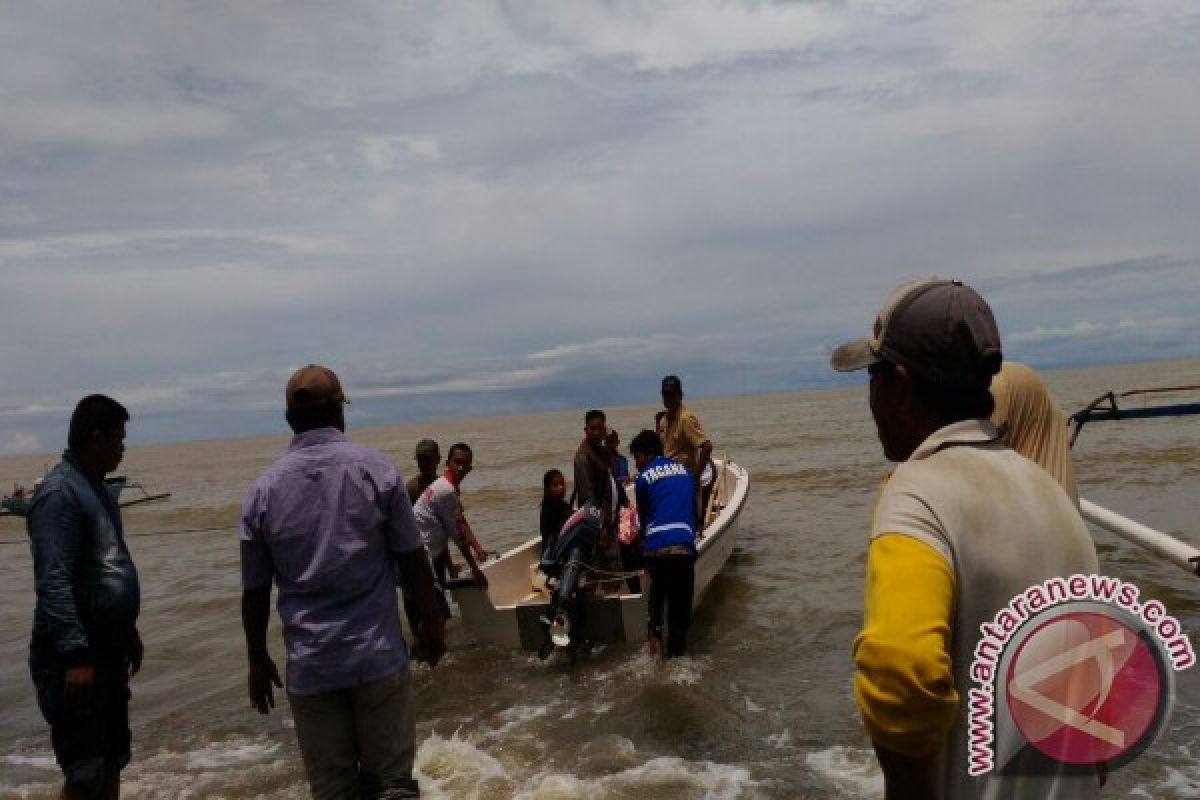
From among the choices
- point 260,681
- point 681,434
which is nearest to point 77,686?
point 260,681

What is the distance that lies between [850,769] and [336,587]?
12.7 feet

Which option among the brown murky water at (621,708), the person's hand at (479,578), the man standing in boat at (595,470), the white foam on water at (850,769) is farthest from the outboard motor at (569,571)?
the white foam on water at (850,769)

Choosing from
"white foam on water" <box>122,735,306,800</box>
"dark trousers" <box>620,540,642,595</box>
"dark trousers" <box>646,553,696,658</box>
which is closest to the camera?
"white foam on water" <box>122,735,306,800</box>

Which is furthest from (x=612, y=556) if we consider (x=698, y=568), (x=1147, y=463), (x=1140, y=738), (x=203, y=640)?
(x=1147, y=463)

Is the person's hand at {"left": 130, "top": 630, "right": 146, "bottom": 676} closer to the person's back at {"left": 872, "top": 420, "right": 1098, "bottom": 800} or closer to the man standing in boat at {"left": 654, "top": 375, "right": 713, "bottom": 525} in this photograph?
the person's back at {"left": 872, "top": 420, "right": 1098, "bottom": 800}

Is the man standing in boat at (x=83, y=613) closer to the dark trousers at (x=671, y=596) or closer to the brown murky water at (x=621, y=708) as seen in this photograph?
the brown murky water at (x=621, y=708)

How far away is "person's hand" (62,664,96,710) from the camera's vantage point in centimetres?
342

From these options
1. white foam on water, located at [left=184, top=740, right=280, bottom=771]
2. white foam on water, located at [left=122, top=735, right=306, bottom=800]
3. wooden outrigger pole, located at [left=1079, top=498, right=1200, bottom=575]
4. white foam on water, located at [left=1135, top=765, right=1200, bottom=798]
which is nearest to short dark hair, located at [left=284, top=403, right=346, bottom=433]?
white foam on water, located at [left=122, top=735, right=306, bottom=800]

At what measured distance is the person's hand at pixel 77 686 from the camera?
3.42 meters

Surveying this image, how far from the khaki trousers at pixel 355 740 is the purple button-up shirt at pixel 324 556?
8cm

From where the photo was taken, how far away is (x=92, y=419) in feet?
12.4

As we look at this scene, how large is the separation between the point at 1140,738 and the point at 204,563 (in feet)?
60.7

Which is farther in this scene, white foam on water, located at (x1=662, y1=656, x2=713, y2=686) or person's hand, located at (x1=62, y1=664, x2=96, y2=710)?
white foam on water, located at (x1=662, y1=656, x2=713, y2=686)

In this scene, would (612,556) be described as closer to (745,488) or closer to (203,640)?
(745,488)
